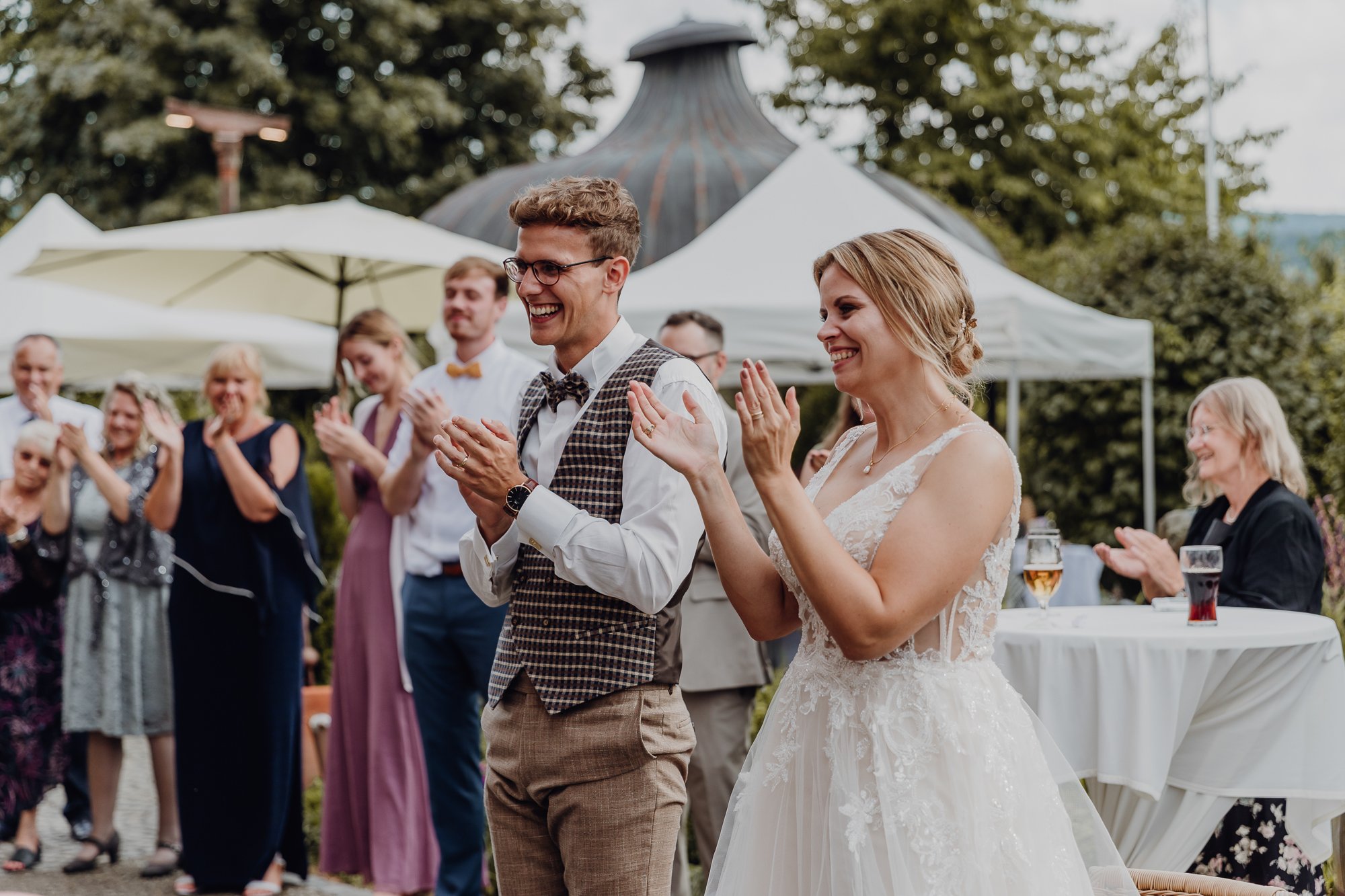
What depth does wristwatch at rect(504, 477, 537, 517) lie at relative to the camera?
2.47 metres

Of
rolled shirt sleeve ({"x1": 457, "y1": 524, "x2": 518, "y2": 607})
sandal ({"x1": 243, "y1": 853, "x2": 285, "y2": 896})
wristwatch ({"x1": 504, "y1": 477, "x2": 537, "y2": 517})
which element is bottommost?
sandal ({"x1": 243, "y1": 853, "x2": 285, "y2": 896})

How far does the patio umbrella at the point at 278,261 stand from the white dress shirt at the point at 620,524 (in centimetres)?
373

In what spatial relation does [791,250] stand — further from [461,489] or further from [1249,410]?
[461,489]

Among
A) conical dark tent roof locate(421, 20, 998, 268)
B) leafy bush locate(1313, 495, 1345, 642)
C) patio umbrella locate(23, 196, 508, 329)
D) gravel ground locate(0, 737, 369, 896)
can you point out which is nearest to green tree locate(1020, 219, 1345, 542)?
leafy bush locate(1313, 495, 1345, 642)

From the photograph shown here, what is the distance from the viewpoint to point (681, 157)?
17.4 m

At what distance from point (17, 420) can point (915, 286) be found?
5895 millimetres

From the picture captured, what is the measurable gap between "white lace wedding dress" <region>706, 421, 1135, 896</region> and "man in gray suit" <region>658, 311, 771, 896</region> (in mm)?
1866

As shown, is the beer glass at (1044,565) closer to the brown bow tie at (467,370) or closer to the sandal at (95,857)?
the brown bow tie at (467,370)

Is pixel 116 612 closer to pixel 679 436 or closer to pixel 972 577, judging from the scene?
pixel 679 436

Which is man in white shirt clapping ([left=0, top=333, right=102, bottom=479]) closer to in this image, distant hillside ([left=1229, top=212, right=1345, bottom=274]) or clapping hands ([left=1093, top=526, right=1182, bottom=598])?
clapping hands ([left=1093, top=526, right=1182, bottom=598])

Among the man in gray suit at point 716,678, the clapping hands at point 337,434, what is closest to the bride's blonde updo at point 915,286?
the man in gray suit at point 716,678

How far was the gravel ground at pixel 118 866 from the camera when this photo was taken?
548 cm

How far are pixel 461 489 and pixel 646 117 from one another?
1673 centimetres

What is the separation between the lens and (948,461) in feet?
7.39
